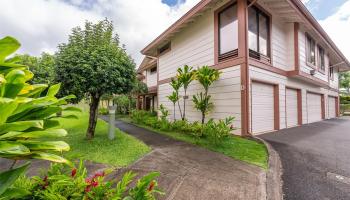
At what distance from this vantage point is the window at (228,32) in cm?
668

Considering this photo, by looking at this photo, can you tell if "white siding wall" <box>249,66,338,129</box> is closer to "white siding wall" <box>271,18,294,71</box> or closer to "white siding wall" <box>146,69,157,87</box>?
"white siding wall" <box>271,18,294,71</box>

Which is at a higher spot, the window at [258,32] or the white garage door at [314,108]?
the window at [258,32]

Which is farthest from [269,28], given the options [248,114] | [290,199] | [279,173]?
[290,199]

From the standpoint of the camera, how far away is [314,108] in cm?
1134

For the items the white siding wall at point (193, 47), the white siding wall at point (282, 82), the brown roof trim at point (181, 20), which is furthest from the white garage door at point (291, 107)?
the brown roof trim at point (181, 20)

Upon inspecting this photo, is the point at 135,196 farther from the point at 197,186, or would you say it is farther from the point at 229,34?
the point at 229,34

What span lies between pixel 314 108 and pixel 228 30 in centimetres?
932

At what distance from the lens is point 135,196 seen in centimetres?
150

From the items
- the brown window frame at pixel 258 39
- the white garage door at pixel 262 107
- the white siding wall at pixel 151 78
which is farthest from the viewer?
the white siding wall at pixel 151 78

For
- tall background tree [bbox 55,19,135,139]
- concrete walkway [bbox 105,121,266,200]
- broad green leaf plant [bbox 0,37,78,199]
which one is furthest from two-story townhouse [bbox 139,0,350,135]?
broad green leaf plant [bbox 0,37,78,199]

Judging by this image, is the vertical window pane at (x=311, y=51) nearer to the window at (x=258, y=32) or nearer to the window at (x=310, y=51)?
the window at (x=310, y=51)

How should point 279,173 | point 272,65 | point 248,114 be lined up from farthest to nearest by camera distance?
point 272,65 → point 248,114 → point 279,173

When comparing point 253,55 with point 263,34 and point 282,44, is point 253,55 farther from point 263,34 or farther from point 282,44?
point 282,44

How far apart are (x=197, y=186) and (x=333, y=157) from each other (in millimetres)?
3976
